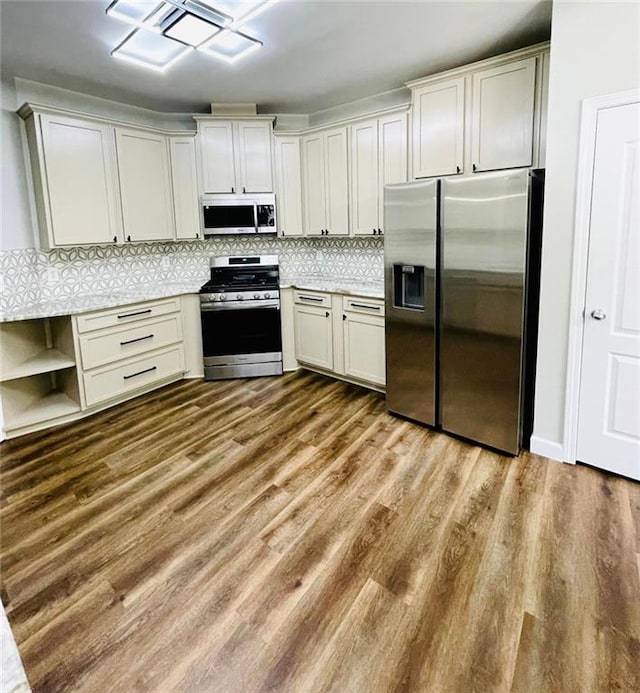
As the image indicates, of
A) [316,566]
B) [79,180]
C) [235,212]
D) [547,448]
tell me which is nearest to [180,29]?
[79,180]

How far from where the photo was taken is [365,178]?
404cm

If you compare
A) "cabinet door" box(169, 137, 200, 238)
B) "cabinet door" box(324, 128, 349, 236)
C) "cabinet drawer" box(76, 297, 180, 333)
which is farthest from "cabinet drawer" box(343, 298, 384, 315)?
"cabinet door" box(169, 137, 200, 238)

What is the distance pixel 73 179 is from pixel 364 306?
2.60 metres

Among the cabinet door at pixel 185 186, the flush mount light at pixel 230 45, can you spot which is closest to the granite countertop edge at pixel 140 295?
the cabinet door at pixel 185 186

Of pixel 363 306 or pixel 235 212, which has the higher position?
pixel 235 212

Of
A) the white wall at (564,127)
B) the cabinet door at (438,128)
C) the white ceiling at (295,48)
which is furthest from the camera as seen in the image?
the cabinet door at (438,128)

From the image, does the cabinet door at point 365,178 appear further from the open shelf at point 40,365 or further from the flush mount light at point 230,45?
the open shelf at point 40,365

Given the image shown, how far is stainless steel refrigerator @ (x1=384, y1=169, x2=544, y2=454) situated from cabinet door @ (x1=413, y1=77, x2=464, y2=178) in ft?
2.30

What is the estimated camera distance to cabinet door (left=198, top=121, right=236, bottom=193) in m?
4.25

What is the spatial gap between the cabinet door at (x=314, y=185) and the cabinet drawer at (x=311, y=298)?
26.0 inches

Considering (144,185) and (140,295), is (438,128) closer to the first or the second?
(144,185)

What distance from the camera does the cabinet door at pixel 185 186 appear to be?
424cm

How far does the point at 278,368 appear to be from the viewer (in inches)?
176

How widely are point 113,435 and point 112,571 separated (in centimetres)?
149
